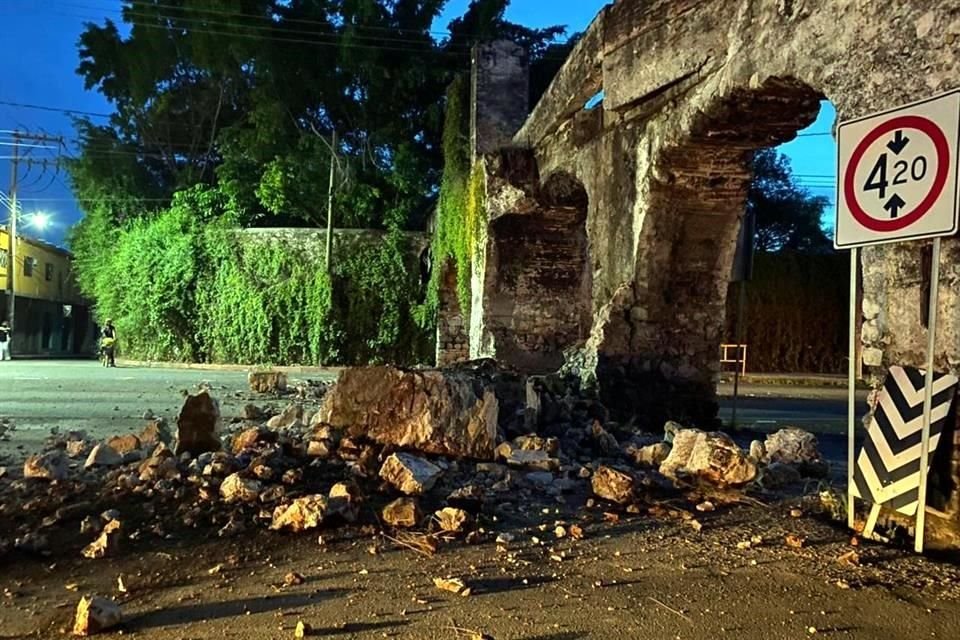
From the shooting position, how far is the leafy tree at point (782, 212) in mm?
23047

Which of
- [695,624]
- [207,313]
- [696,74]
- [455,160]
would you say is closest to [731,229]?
[696,74]

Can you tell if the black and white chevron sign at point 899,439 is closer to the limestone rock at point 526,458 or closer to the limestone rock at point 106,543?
→ the limestone rock at point 526,458

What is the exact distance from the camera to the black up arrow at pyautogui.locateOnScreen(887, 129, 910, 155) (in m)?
3.56

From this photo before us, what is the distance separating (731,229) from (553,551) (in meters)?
5.03

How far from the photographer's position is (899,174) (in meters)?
3.58

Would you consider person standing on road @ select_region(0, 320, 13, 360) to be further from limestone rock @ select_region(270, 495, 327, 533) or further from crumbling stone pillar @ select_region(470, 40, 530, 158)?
limestone rock @ select_region(270, 495, 327, 533)

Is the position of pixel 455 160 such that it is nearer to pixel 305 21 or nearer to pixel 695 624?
pixel 305 21

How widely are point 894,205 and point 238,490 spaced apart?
3.63m

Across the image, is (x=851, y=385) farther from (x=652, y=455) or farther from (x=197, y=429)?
(x=197, y=429)

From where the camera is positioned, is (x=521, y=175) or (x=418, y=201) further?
(x=418, y=201)

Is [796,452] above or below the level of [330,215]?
below

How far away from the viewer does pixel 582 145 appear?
926 cm

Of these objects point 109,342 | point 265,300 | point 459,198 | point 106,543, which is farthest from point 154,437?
point 109,342

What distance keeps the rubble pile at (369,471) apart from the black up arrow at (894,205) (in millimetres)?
1911
